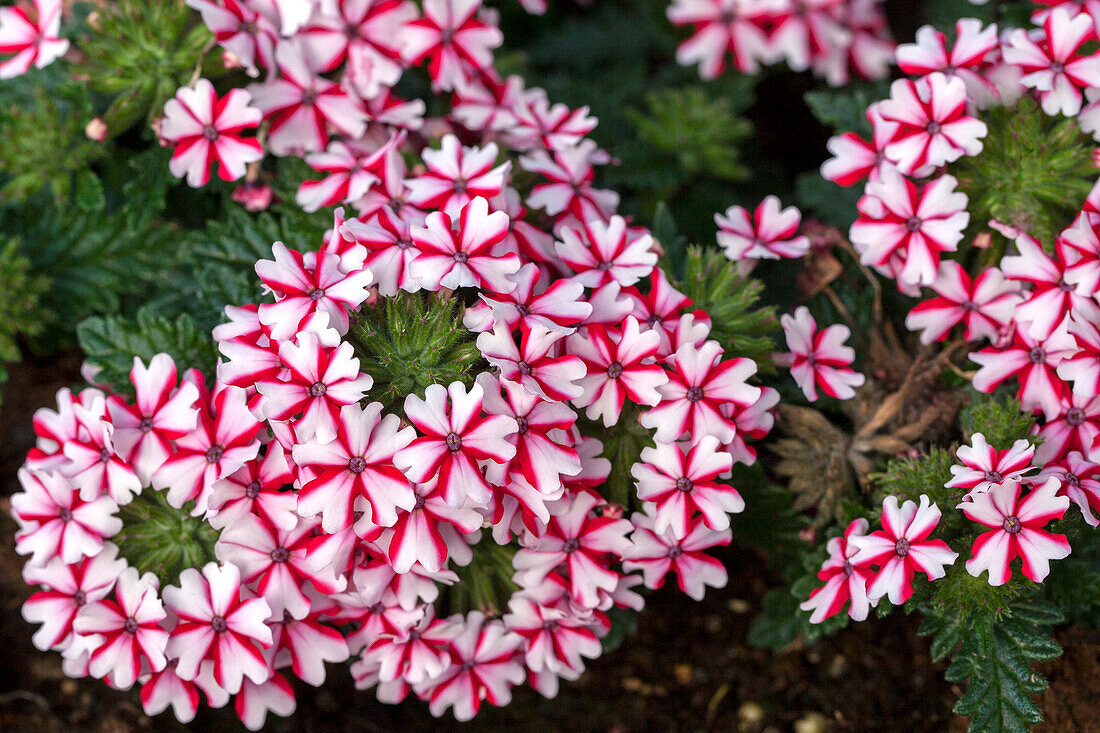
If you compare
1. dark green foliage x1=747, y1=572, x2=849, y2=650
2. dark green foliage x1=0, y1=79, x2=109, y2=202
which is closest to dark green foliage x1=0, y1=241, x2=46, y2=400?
dark green foliage x1=0, y1=79, x2=109, y2=202

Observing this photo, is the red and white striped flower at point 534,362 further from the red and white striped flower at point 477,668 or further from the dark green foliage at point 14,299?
the dark green foliage at point 14,299

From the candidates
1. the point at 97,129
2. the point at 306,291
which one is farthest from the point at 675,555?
the point at 97,129

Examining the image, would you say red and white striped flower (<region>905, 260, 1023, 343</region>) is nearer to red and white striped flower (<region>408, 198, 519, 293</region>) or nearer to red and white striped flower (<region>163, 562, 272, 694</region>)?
red and white striped flower (<region>408, 198, 519, 293</region>)

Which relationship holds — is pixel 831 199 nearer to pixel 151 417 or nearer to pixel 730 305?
pixel 730 305

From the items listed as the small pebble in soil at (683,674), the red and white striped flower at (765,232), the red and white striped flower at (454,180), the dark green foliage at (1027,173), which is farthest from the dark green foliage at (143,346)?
the dark green foliage at (1027,173)

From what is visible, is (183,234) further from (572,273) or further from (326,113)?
(572,273)

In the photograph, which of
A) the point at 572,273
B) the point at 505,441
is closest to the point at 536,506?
the point at 505,441
